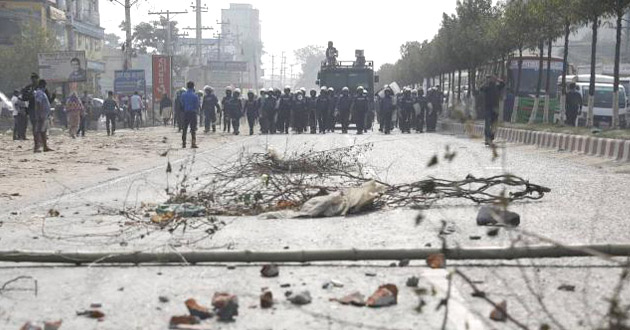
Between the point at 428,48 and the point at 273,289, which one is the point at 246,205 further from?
the point at 428,48

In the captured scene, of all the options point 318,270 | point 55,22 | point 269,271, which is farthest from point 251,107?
point 55,22

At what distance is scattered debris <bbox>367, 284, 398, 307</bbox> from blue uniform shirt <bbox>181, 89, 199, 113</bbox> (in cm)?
1673

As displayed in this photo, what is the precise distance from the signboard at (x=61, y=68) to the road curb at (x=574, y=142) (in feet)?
70.8

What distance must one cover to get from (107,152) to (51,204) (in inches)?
480

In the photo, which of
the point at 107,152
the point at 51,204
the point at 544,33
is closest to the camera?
the point at 51,204

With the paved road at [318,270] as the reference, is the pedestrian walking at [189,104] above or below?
above

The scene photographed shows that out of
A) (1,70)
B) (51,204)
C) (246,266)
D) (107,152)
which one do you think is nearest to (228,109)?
(107,152)

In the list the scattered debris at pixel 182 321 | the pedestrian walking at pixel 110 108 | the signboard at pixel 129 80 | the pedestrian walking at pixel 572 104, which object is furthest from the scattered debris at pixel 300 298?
the signboard at pixel 129 80

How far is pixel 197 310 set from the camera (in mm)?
4547

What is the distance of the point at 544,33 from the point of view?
3088cm

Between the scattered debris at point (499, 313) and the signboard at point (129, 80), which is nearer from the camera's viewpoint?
the scattered debris at point (499, 313)

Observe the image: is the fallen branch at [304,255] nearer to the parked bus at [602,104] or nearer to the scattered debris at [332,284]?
the scattered debris at [332,284]

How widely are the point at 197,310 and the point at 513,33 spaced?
97.6ft

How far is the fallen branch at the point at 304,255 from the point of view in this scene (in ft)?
19.0
